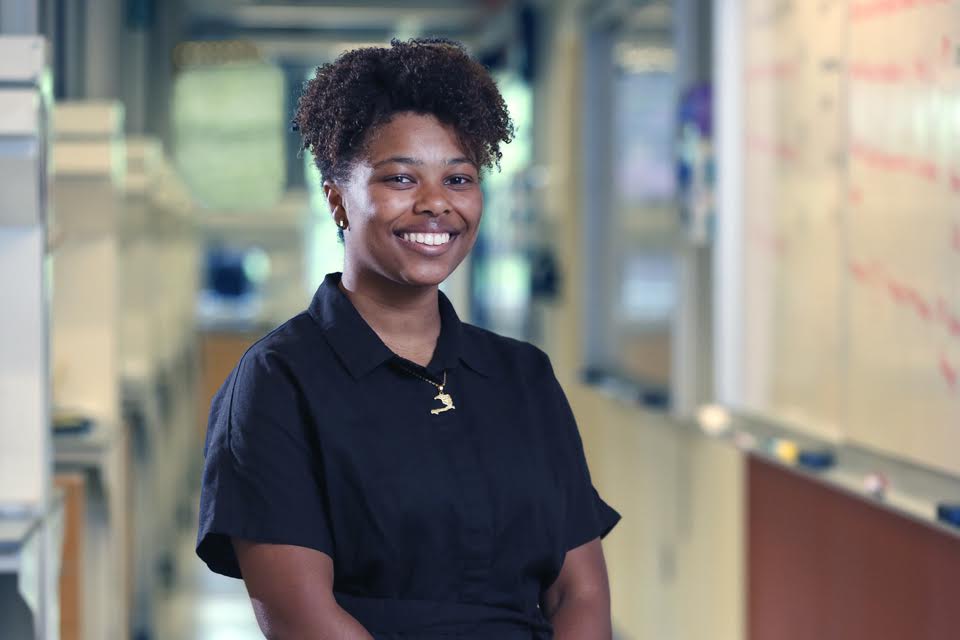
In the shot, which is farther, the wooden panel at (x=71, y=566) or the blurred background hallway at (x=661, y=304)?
the wooden panel at (x=71, y=566)

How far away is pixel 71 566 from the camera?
4.14 meters

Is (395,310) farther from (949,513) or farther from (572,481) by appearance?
(949,513)

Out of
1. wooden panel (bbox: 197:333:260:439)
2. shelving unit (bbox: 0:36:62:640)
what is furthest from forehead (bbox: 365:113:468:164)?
wooden panel (bbox: 197:333:260:439)

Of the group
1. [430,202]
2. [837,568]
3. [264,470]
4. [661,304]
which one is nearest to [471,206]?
[430,202]

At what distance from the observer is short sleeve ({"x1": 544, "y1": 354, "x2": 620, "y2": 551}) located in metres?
1.84

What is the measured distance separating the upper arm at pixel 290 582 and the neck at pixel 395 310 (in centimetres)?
28

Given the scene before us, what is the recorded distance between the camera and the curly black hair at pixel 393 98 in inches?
68.6

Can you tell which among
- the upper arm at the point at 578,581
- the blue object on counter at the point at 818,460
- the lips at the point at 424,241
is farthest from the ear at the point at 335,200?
the blue object on counter at the point at 818,460

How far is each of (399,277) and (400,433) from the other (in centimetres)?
18

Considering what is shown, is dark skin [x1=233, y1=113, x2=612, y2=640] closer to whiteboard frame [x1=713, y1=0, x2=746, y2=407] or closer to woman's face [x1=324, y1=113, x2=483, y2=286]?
woman's face [x1=324, y1=113, x2=483, y2=286]

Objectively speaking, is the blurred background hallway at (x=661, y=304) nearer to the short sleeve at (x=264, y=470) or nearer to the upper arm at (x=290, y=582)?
the short sleeve at (x=264, y=470)

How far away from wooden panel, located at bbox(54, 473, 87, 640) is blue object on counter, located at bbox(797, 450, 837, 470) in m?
1.96

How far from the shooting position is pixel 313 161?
1855 mm

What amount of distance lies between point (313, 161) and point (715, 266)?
268 cm
